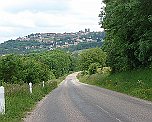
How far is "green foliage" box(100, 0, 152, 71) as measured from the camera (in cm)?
3180

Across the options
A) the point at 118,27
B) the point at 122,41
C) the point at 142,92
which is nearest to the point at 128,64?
the point at 122,41

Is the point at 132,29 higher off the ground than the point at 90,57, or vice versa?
the point at 132,29

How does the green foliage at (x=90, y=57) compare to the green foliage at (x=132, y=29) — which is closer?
the green foliage at (x=132, y=29)

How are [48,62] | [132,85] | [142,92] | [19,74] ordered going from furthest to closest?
[48,62], [19,74], [132,85], [142,92]

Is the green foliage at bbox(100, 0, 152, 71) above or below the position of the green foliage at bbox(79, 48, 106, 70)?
above

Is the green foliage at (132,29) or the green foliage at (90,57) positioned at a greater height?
the green foliage at (132,29)

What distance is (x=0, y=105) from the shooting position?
16.3 m

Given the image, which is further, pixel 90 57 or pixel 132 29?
pixel 90 57

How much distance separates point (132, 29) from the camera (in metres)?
36.8

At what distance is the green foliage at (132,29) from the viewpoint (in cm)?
3180

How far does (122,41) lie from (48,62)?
5990 inches

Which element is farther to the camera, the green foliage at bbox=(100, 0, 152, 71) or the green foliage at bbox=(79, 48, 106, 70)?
the green foliage at bbox=(79, 48, 106, 70)

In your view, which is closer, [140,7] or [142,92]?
[142,92]

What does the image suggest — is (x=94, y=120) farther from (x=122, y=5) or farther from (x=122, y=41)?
(x=122, y=41)
